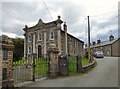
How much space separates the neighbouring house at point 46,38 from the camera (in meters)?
38.0

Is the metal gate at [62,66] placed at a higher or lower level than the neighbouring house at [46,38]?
lower

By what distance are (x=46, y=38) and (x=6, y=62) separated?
98.2ft

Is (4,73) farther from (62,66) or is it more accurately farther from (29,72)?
(29,72)

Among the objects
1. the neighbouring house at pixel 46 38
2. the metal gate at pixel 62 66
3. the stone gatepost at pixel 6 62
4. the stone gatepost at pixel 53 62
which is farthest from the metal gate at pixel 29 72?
the neighbouring house at pixel 46 38

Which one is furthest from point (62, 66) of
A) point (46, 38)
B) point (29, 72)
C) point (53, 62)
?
point (46, 38)

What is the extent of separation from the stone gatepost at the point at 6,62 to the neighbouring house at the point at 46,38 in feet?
85.0

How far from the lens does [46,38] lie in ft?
132

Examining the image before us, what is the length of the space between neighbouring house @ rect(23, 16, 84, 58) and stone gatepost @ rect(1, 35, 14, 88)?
2591 centimetres

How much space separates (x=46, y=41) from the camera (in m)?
40.1

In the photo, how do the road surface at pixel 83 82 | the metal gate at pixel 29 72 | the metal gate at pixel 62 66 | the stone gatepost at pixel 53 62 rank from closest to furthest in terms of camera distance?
1. the road surface at pixel 83 82
2. the metal gate at pixel 29 72
3. the stone gatepost at pixel 53 62
4. the metal gate at pixel 62 66

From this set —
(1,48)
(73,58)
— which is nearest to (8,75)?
(1,48)

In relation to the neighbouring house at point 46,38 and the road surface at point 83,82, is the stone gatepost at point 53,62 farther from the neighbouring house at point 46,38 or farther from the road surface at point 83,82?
the neighbouring house at point 46,38

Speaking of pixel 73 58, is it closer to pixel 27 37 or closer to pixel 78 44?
pixel 27 37

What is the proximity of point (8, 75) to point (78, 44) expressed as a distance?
142 ft
